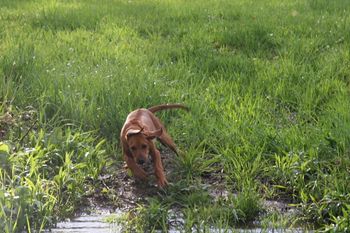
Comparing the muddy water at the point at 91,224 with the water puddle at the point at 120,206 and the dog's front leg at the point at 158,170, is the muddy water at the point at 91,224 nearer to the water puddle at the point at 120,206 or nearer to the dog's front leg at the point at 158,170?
the water puddle at the point at 120,206

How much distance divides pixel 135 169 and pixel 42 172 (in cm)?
49

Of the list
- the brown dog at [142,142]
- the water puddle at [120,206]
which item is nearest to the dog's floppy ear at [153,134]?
the brown dog at [142,142]

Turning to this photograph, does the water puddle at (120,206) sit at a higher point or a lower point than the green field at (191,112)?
lower

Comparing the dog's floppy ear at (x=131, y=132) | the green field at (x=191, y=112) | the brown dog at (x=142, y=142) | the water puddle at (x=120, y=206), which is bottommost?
the water puddle at (x=120, y=206)

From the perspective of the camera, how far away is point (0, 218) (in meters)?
2.74

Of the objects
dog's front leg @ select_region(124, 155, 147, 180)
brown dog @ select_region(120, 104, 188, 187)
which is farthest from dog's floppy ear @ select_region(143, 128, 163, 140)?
dog's front leg @ select_region(124, 155, 147, 180)

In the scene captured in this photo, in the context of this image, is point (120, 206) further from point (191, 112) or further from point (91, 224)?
point (191, 112)

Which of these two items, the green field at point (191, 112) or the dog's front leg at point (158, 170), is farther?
the dog's front leg at point (158, 170)

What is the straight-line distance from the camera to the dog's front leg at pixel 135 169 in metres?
3.46

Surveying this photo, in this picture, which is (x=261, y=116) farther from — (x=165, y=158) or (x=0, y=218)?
(x=0, y=218)

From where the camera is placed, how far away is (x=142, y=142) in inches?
131

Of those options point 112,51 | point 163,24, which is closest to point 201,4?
point 163,24

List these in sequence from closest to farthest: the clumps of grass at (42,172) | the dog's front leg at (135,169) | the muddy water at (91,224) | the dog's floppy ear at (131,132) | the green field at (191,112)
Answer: the clumps of grass at (42,172) < the muddy water at (91,224) < the green field at (191,112) < the dog's floppy ear at (131,132) < the dog's front leg at (135,169)

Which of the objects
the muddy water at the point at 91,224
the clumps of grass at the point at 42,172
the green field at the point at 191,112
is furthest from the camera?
the green field at the point at 191,112
